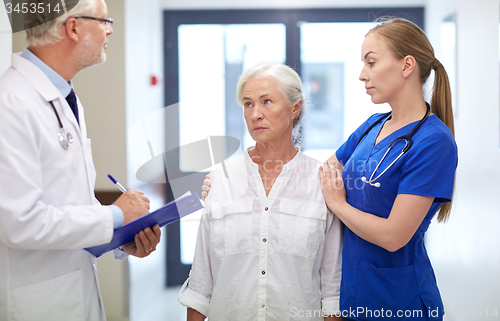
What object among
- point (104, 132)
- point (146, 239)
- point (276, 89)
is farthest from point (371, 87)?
point (104, 132)

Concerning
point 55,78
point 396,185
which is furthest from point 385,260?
point 55,78

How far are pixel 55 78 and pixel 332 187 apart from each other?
0.89 m

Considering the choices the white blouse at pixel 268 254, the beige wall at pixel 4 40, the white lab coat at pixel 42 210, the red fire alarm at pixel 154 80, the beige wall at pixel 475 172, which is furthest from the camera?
the red fire alarm at pixel 154 80

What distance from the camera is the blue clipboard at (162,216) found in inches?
39.2

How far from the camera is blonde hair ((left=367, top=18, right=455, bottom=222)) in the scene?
1.16 m

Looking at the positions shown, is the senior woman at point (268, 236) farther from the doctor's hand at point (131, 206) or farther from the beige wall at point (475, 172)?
the beige wall at point (475, 172)

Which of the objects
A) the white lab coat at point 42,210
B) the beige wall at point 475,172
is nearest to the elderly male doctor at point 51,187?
the white lab coat at point 42,210

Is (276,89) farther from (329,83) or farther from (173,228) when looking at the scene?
(173,228)

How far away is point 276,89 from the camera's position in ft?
4.32

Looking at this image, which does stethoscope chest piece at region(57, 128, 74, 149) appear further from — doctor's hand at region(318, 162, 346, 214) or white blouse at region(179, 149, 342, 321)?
doctor's hand at region(318, 162, 346, 214)

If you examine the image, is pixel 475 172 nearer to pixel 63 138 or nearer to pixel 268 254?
pixel 268 254

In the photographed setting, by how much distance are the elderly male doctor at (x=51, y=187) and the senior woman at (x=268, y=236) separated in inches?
10.5

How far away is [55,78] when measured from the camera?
1064 mm

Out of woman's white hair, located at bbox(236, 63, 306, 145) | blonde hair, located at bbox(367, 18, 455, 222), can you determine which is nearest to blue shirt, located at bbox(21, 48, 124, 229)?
woman's white hair, located at bbox(236, 63, 306, 145)
